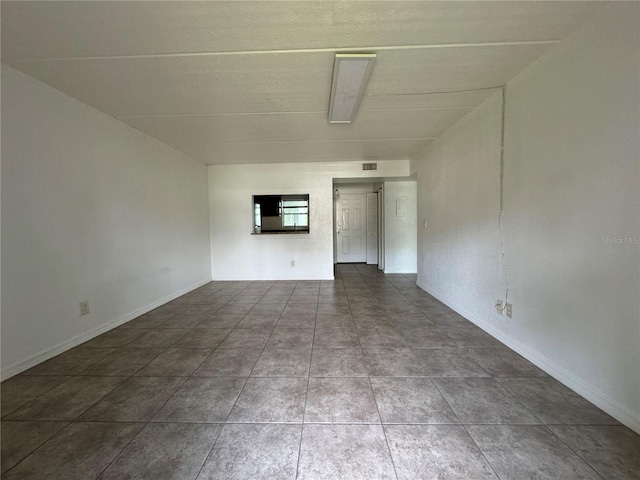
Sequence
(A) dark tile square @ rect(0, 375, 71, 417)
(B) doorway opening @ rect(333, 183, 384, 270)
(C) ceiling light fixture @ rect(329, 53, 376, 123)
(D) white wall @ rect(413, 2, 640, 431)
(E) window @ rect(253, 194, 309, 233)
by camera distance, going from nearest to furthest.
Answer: (D) white wall @ rect(413, 2, 640, 431)
(A) dark tile square @ rect(0, 375, 71, 417)
(C) ceiling light fixture @ rect(329, 53, 376, 123)
(E) window @ rect(253, 194, 309, 233)
(B) doorway opening @ rect(333, 183, 384, 270)

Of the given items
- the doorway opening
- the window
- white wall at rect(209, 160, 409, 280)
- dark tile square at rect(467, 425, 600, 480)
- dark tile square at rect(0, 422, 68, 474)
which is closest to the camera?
dark tile square at rect(467, 425, 600, 480)

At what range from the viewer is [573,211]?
5.48ft

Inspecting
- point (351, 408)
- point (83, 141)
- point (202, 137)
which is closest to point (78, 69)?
point (83, 141)

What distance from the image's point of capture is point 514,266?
7.32 feet

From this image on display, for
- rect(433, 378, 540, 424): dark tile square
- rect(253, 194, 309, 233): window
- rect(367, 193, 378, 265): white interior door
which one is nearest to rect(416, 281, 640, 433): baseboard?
rect(433, 378, 540, 424): dark tile square

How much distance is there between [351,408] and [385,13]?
2431mm

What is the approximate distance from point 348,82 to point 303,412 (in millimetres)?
2537

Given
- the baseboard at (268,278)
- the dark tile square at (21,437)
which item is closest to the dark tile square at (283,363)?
the dark tile square at (21,437)

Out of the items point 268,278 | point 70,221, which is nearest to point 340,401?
point 70,221

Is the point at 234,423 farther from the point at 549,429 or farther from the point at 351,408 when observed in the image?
the point at 549,429

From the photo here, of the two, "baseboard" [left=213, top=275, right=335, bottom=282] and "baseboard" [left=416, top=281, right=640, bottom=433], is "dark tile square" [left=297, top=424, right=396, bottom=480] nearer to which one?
"baseboard" [left=416, top=281, right=640, bottom=433]

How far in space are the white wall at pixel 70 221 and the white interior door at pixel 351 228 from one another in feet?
15.4

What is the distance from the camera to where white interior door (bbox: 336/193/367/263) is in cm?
740

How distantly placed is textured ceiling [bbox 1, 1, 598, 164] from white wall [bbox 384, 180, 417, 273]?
2817 millimetres
